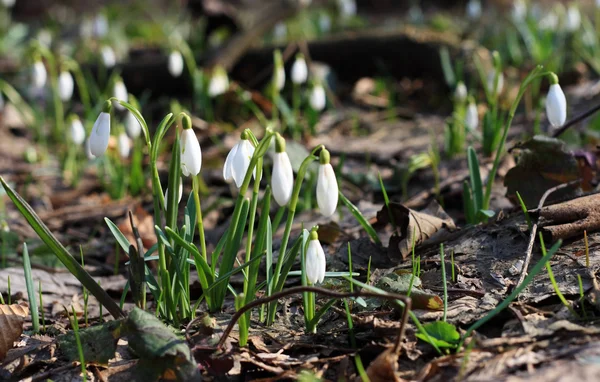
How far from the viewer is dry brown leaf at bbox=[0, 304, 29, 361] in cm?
210

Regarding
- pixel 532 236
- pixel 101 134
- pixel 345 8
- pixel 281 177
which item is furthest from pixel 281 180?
pixel 345 8

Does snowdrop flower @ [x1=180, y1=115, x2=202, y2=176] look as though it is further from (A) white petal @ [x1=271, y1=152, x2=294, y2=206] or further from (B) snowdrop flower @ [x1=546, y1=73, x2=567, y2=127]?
(B) snowdrop flower @ [x1=546, y1=73, x2=567, y2=127]

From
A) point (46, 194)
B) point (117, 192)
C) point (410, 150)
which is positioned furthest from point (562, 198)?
point (46, 194)

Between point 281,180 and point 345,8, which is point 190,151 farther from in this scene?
point 345,8

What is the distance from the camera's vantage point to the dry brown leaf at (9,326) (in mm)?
2104

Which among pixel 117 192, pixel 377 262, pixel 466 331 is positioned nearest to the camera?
pixel 466 331

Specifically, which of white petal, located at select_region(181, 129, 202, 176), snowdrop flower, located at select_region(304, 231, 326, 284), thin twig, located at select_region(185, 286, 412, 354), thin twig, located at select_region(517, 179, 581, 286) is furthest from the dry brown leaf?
thin twig, located at select_region(517, 179, 581, 286)

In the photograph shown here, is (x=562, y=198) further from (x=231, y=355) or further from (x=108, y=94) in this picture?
(x=108, y=94)

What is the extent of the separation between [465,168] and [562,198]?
1.08 meters

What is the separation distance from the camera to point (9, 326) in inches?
84.0

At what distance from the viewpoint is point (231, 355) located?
1896mm

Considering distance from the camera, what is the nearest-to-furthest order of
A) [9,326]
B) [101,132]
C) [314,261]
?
1. [314,261]
2. [101,132]
3. [9,326]

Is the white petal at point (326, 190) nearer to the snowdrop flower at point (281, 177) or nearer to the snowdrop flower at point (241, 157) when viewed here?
the snowdrop flower at point (281, 177)

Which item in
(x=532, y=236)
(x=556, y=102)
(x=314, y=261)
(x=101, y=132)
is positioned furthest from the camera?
(x=556, y=102)
